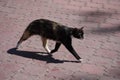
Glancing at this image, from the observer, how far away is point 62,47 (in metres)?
6.70

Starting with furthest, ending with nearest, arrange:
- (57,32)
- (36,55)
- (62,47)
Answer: (62,47), (36,55), (57,32)

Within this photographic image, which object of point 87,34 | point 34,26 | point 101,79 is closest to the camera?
point 101,79

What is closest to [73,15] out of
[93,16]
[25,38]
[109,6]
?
[93,16]

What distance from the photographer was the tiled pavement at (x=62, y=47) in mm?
5969

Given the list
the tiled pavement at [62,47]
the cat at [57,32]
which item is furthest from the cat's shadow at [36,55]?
the cat at [57,32]

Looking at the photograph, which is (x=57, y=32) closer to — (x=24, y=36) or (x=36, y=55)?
(x=36, y=55)

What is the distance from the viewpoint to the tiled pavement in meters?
5.97

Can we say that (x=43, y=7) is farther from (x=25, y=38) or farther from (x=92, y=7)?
(x=25, y=38)

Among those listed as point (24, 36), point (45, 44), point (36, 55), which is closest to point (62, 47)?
point (45, 44)

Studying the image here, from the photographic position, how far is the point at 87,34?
714 cm

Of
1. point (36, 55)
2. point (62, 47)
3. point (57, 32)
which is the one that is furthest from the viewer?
point (62, 47)

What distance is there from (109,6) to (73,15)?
0.93 meters

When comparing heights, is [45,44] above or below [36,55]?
above

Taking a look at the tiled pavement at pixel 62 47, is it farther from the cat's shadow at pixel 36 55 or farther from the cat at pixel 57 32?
the cat at pixel 57 32
